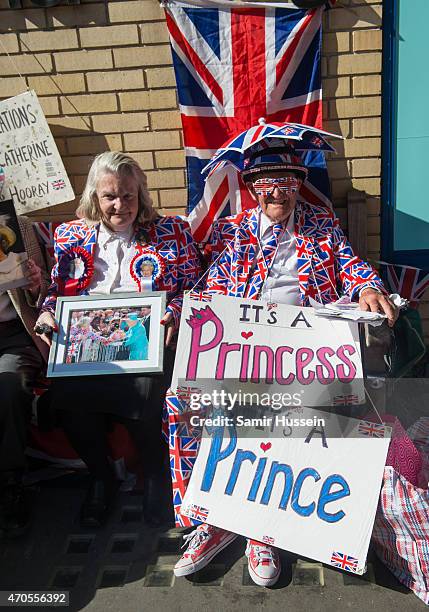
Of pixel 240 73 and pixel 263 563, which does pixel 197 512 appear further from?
pixel 240 73

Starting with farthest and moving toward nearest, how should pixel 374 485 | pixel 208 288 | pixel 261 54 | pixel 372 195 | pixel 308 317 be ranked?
pixel 372 195, pixel 261 54, pixel 208 288, pixel 308 317, pixel 374 485

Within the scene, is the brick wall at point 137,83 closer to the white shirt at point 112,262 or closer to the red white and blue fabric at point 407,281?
the red white and blue fabric at point 407,281

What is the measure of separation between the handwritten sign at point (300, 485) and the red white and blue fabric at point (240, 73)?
1.56m

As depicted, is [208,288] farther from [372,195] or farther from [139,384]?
[372,195]

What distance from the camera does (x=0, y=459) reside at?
2.56 meters

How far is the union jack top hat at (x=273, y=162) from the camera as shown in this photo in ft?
8.57

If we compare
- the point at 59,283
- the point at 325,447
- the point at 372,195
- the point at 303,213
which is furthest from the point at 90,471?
the point at 372,195

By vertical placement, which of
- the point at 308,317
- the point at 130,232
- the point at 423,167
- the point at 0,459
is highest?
the point at 423,167

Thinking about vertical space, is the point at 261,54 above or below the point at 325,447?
above

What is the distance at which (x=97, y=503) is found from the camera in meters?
2.60

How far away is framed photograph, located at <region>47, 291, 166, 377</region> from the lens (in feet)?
8.09

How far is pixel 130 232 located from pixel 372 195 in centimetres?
151

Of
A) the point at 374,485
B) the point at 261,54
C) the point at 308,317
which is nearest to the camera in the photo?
the point at 374,485

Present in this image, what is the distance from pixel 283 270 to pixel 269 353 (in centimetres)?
56
